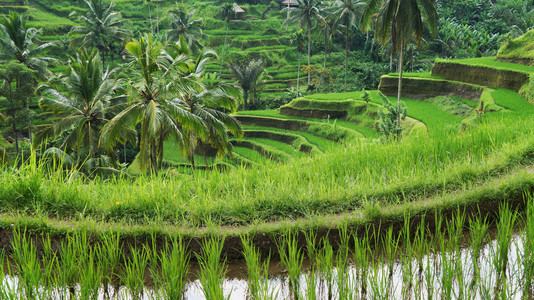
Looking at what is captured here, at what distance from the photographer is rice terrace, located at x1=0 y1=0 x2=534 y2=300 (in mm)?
3055

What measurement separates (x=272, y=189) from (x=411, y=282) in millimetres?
1772

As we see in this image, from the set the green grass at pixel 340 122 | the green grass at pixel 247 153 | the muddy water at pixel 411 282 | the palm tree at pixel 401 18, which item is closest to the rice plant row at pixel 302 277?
the muddy water at pixel 411 282

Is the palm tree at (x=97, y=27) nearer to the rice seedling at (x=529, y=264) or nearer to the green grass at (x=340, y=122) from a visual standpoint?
the green grass at (x=340, y=122)

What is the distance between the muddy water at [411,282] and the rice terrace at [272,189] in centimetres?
2

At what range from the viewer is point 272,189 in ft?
14.5

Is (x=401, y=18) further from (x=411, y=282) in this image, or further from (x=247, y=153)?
(x=411, y=282)

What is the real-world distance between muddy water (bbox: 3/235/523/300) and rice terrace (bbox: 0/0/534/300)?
0.02 metres

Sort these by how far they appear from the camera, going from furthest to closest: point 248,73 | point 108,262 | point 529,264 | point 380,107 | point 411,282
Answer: point 248,73
point 380,107
point 108,262
point 411,282
point 529,264

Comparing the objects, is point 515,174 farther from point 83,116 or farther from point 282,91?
point 282,91

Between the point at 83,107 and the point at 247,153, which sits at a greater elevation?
the point at 83,107

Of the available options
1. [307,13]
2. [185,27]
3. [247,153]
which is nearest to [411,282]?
[247,153]

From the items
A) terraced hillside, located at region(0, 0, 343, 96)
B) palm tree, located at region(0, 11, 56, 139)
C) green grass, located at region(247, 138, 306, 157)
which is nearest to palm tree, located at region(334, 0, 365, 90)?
terraced hillside, located at region(0, 0, 343, 96)

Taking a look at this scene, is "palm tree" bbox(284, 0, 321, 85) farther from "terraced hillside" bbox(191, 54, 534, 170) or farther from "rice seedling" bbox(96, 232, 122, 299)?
"rice seedling" bbox(96, 232, 122, 299)

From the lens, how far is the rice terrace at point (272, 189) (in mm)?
3055
